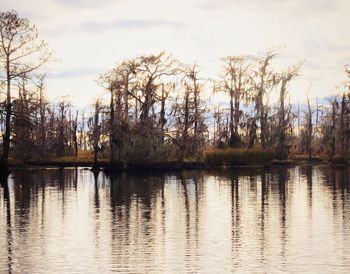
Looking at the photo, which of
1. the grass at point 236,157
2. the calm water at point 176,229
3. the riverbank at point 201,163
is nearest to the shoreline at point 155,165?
the riverbank at point 201,163

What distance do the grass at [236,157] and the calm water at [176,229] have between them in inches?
1102

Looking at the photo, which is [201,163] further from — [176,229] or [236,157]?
[176,229]

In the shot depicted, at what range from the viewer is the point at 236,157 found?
79.9 m

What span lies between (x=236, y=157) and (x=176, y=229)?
51.6 metres

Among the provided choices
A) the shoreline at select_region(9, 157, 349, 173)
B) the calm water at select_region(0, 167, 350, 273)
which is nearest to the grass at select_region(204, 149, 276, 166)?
the shoreline at select_region(9, 157, 349, 173)

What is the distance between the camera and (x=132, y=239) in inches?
1035

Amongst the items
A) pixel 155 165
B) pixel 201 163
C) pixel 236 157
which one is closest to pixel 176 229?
pixel 155 165

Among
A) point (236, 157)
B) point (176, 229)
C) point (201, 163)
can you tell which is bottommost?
point (176, 229)

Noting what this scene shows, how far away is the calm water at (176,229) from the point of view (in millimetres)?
22047

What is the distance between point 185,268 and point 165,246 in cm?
355

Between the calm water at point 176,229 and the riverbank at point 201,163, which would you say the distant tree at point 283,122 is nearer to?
the riverbank at point 201,163

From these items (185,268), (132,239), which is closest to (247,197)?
(132,239)

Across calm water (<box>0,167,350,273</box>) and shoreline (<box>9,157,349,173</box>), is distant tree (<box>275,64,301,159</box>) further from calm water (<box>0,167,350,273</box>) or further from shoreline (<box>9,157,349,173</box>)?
calm water (<box>0,167,350,273</box>)

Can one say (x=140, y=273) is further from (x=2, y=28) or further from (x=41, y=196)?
(x=2, y=28)
